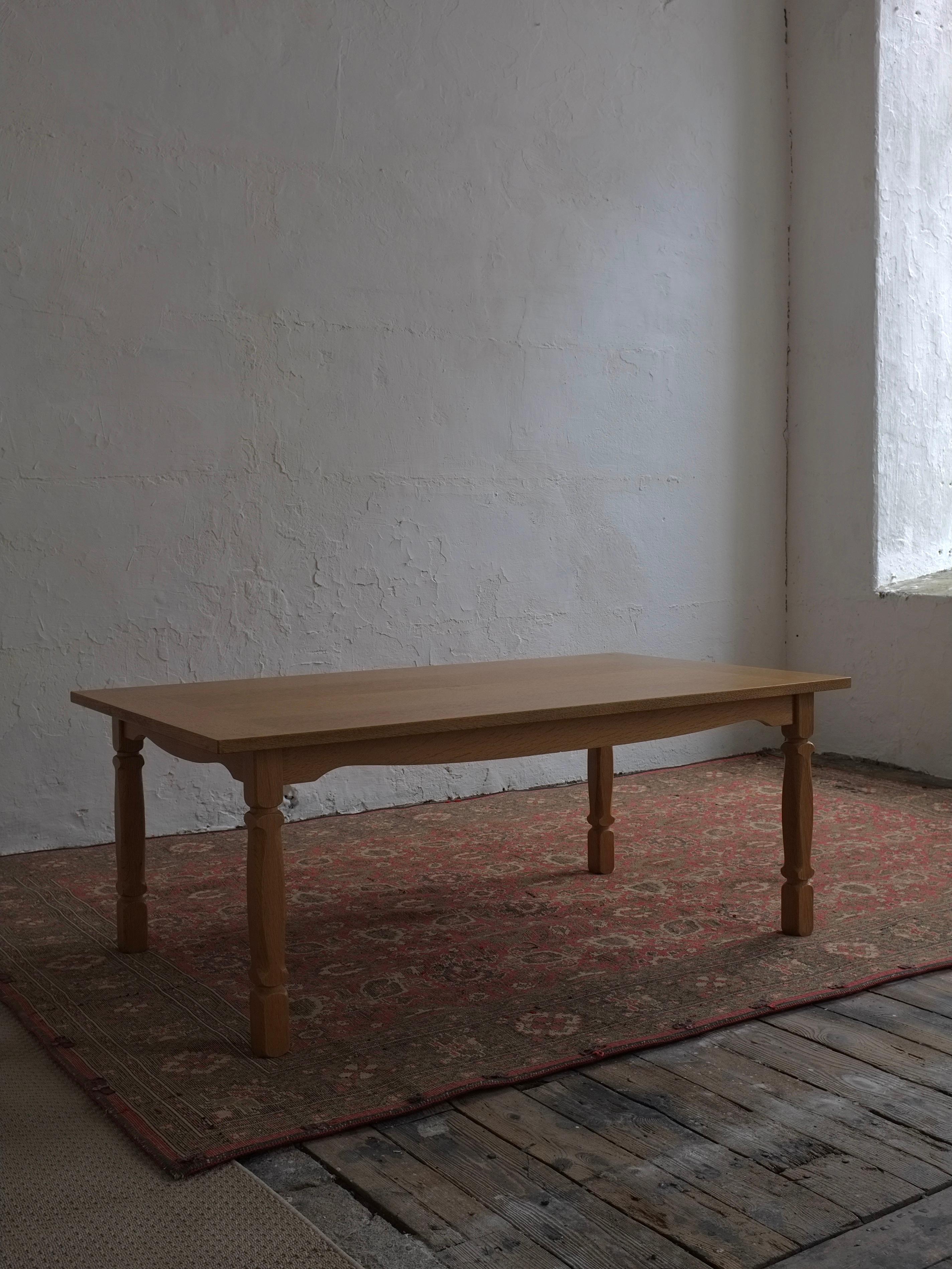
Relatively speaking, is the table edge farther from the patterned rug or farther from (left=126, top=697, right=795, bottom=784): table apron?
the patterned rug

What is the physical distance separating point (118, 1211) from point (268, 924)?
660 mm

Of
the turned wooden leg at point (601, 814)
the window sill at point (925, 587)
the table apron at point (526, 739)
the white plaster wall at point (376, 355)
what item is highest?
the white plaster wall at point (376, 355)

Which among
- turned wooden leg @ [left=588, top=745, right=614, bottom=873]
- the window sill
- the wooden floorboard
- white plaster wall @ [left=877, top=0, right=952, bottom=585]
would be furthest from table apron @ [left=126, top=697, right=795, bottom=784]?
white plaster wall @ [left=877, top=0, right=952, bottom=585]

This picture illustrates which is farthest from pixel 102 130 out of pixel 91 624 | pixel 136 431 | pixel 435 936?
pixel 435 936

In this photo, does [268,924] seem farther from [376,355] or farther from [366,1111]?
[376,355]

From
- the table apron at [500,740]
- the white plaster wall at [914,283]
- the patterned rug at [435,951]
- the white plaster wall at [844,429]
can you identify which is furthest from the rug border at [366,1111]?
the white plaster wall at [914,283]

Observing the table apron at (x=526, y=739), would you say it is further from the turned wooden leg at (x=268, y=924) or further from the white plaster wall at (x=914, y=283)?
the white plaster wall at (x=914, y=283)

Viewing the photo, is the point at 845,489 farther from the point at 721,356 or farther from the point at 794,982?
the point at 794,982

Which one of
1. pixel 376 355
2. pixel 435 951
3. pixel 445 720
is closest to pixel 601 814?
pixel 435 951

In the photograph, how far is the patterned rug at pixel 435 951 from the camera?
2.41m

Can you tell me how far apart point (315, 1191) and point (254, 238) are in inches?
138

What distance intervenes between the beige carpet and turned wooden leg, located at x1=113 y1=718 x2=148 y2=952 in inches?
34.6

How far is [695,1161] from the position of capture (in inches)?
82.3

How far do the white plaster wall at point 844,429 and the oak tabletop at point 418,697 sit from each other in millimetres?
2306
